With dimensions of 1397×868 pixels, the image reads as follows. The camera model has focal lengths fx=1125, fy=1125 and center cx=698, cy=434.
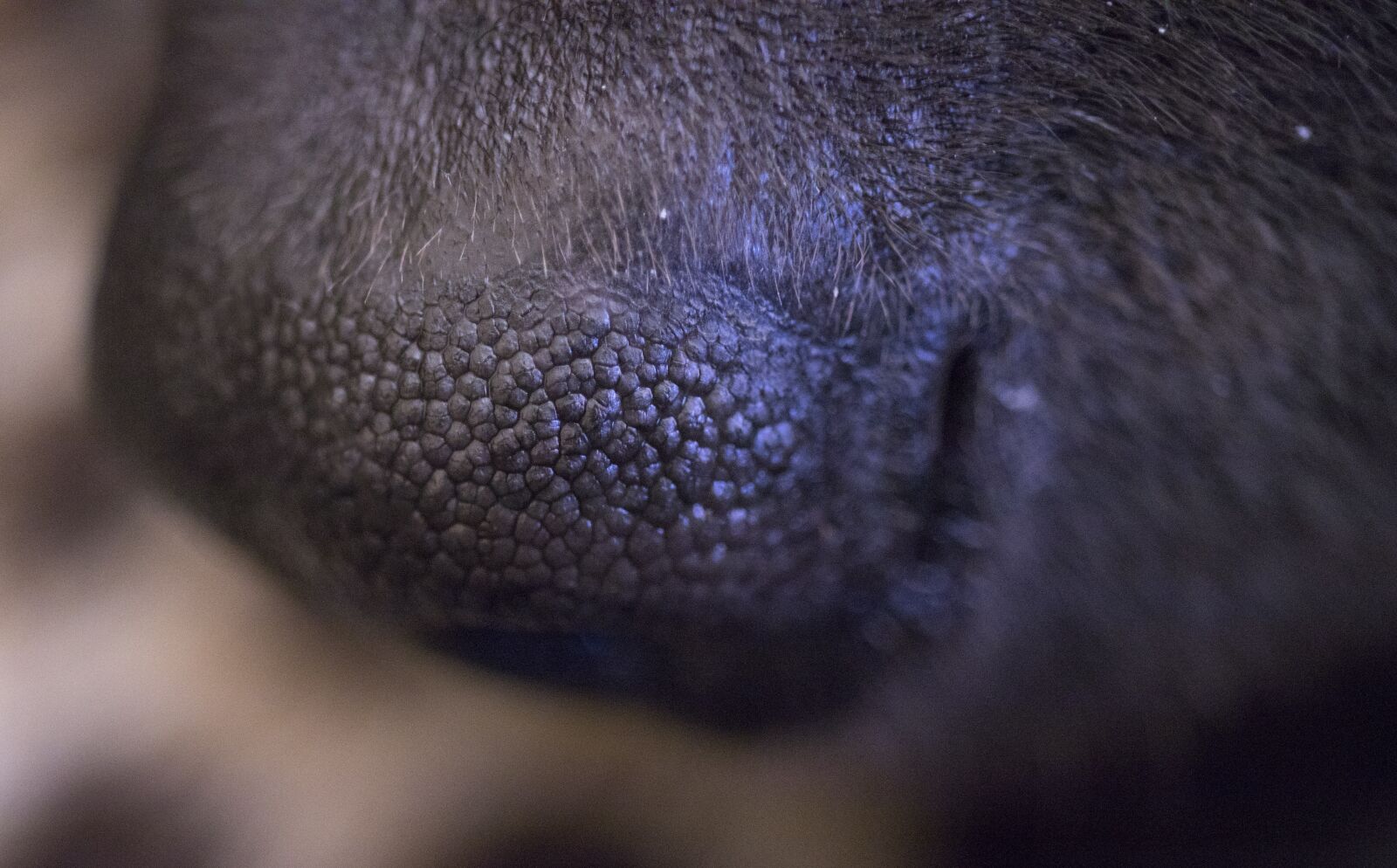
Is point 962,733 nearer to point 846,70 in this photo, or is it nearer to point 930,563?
point 930,563

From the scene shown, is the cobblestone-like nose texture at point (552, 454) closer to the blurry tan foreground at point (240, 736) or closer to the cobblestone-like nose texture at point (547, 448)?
Result: the cobblestone-like nose texture at point (547, 448)

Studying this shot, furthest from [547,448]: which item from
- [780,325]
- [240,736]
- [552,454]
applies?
[240,736]

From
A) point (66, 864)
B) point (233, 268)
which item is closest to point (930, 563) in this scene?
point (233, 268)

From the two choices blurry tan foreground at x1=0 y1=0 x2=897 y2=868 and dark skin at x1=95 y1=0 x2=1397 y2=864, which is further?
blurry tan foreground at x1=0 y1=0 x2=897 y2=868

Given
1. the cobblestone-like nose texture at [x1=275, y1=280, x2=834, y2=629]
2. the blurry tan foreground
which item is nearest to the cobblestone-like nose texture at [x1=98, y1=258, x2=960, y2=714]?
the cobblestone-like nose texture at [x1=275, y1=280, x2=834, y2=629]

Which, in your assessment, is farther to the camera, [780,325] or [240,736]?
[240,736]

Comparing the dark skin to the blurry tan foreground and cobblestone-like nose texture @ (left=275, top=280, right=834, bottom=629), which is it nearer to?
cobblestone-like nose texture @ (left=275, top=280, right=834, bottom=629)

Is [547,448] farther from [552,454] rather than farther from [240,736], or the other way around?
[240,736]
